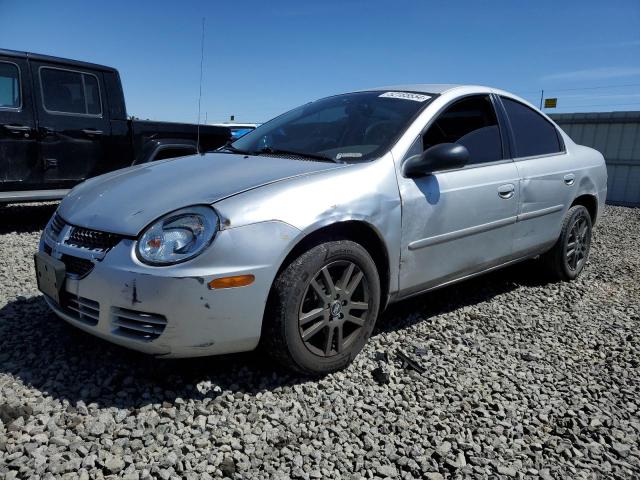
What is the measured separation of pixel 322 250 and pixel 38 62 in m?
4.94

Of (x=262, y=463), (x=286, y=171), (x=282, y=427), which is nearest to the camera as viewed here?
(x=262, y=463)

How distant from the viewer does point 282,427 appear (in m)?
2.16

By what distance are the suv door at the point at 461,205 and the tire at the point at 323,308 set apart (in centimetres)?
34

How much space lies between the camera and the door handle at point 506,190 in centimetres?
336

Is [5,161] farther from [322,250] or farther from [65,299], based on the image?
[322,250]

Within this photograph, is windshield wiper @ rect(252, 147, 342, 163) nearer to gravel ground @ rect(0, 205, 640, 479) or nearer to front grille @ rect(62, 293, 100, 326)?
gravel ground @ rect(0, 205, 640, 479)

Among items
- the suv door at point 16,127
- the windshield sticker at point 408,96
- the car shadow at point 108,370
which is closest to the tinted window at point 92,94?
the suv door at point 16,127

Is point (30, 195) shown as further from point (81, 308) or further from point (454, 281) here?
point (454, 281)

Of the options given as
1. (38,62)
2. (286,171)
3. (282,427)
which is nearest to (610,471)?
(282,427)

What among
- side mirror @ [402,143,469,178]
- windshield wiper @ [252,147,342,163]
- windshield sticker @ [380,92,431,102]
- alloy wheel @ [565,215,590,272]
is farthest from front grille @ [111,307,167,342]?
alloy wheel @ [565,215,590,272]

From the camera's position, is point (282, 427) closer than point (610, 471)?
No

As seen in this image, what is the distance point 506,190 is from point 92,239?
259 cm

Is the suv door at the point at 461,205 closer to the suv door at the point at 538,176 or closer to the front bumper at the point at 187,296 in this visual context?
the suv door at the point at 538,176

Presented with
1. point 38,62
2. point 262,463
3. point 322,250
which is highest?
point 38,62
